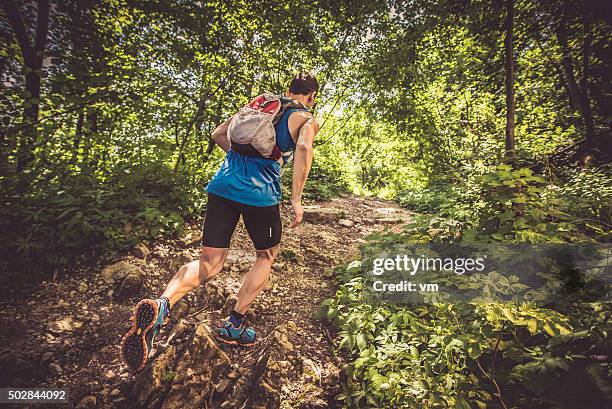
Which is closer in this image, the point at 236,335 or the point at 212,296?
the point at 236,335

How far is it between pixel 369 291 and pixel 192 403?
197 centimetres

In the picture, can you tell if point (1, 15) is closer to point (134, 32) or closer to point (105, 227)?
point (134, 32)

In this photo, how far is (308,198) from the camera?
9.95 meters

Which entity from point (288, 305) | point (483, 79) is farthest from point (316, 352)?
point (483, 79)

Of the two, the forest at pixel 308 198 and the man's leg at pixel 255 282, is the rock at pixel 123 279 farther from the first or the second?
the man's leg at pixel 255 282

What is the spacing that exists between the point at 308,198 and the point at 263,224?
7532 mm

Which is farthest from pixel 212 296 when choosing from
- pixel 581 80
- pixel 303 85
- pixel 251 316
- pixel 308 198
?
pixel 581 80

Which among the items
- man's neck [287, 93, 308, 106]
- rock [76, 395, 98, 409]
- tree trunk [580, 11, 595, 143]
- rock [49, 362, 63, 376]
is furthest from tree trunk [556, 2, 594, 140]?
rock [49, 362, 63, 376]

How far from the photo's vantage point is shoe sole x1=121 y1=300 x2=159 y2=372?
2002 millimetres

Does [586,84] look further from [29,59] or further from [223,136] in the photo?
[29,59]

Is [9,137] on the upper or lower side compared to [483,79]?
lower

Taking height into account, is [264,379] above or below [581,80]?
below

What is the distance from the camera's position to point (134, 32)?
6.57 m

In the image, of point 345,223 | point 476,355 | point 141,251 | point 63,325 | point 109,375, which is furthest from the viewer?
point 345,223
